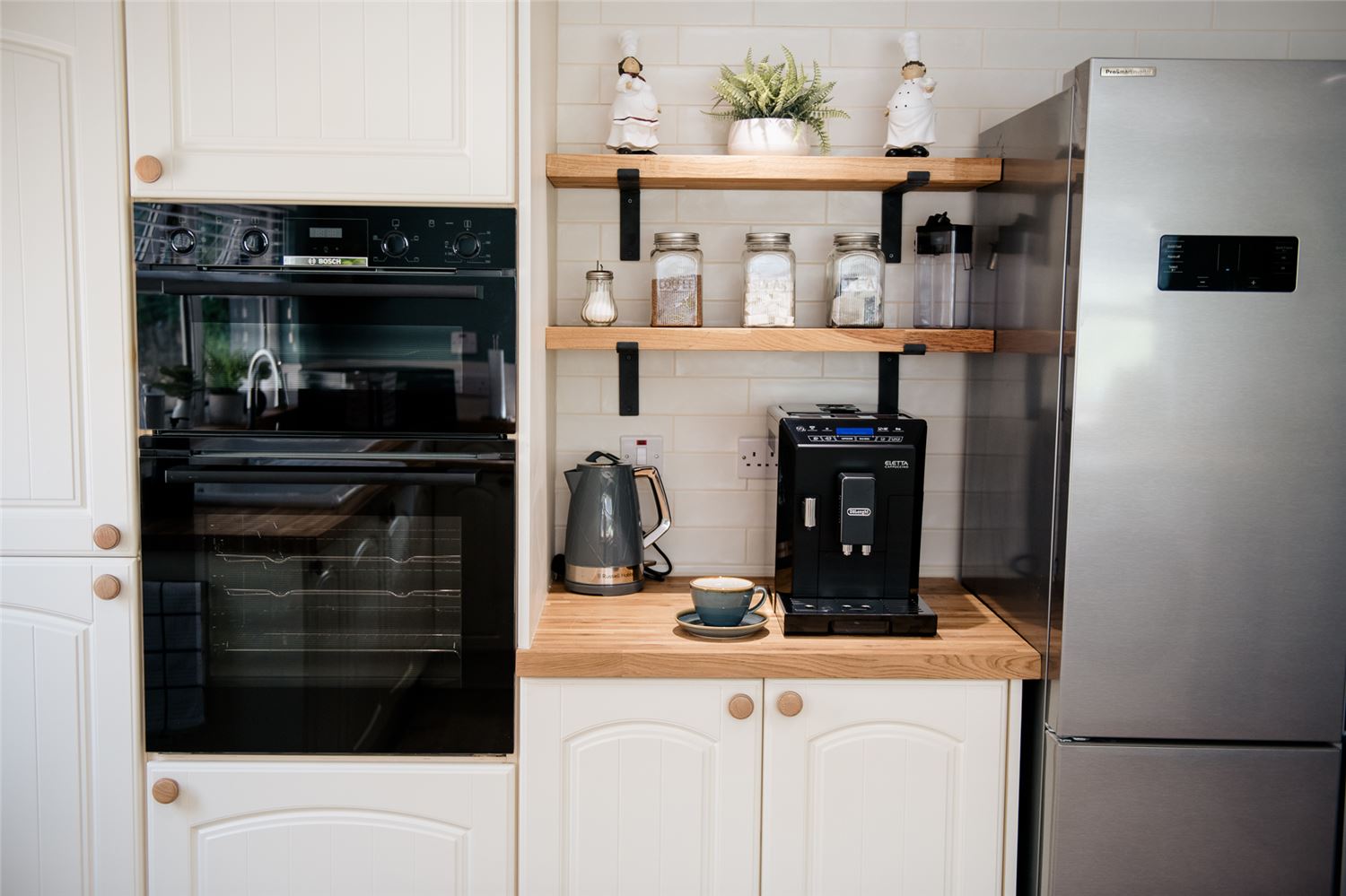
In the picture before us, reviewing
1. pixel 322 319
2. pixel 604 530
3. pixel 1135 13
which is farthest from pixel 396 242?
pixel 1135 13

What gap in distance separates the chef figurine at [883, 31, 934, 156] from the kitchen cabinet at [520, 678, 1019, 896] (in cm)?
111

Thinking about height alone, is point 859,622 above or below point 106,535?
below

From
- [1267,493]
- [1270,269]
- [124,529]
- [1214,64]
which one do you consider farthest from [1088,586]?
[124,529]

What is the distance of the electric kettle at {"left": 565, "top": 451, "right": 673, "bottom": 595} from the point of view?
2199mm

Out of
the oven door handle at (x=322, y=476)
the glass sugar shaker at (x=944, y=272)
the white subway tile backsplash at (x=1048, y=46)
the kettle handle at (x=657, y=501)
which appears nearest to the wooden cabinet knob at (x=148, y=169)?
the oven door handle at (x=322, y=476)

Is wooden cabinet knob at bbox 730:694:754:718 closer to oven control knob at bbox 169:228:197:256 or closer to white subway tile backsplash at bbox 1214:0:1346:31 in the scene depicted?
oven control knob at bbox 169:228:197:256

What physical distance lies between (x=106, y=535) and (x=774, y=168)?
146cm

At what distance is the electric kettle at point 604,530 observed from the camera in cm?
220

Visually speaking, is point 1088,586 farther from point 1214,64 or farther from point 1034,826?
point 1214,64

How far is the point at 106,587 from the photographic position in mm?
1875

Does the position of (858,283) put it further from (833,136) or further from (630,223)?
(630,223)

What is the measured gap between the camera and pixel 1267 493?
1.82 m

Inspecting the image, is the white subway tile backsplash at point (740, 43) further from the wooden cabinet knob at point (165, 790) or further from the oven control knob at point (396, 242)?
the wooden cabinet knob at point (165, 790)

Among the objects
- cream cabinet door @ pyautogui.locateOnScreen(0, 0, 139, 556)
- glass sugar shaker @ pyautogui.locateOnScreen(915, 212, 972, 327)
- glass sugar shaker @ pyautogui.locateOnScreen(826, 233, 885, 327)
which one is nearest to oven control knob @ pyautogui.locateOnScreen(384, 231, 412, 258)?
cream cabinet door @ pyautogui.locateOnScreen(0, 0, 139, 556)
